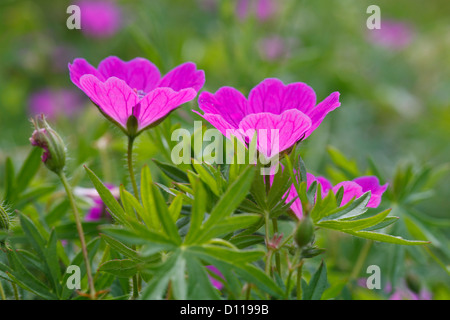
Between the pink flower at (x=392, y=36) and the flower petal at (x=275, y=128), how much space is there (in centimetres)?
166

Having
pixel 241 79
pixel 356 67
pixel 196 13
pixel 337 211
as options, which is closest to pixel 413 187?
pixel 337 211

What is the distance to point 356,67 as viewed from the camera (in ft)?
6.16

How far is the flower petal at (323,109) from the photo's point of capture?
21.7 inches

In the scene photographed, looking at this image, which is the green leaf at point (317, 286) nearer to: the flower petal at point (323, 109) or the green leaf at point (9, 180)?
the flower petal at point (323, 109)

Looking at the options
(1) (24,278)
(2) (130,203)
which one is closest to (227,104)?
(2) (130,203)

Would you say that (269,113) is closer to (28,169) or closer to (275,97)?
(275,97)

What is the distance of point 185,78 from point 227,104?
0.06m

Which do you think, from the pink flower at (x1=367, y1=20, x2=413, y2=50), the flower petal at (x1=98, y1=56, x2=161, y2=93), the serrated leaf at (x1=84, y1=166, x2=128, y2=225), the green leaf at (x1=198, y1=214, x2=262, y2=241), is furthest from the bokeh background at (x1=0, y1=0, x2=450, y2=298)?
the green leaf at (x1=198, y1=214, x2=262, y2=241)

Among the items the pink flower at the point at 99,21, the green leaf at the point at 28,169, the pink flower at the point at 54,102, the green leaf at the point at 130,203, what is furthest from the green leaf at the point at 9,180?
the pink flower at the point at 99,21

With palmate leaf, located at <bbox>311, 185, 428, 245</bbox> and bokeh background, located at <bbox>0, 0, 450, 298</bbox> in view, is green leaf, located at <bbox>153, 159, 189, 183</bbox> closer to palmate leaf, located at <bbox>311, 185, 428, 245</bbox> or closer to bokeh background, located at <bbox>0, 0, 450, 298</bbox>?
palmate leaf, located at <bbox>311, 185, 428, 245</bbox>

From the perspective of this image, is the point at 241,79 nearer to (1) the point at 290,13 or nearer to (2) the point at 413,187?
(1) the point at 290,13

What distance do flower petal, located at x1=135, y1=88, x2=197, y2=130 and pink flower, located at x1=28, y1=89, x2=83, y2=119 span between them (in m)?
1.10

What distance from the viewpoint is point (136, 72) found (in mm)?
671

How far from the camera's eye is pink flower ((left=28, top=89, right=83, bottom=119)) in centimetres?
168
